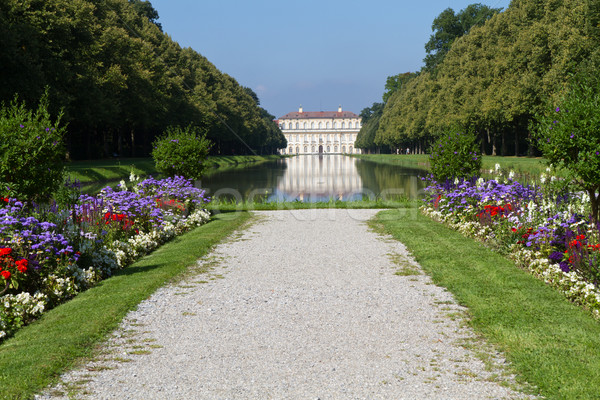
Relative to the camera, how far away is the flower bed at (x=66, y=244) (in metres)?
6.84

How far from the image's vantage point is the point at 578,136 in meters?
8.60

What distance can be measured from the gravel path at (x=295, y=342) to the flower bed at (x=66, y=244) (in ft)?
4.40

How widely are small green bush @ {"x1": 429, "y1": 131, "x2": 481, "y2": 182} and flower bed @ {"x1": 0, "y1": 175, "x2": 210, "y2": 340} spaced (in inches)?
295

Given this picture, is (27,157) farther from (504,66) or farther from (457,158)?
(504,66)

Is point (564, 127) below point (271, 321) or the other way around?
the other way around

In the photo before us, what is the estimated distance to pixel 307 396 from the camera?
4414mm

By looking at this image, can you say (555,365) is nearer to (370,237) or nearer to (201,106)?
(370,237)

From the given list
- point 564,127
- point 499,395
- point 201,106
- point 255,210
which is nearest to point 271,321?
point 499,395

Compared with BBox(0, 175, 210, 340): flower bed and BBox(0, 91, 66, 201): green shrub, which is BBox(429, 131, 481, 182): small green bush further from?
BBox(0, 91, 66, 201): green shrub

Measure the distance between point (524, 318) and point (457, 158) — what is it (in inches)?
398

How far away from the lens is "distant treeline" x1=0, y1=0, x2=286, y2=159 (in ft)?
92.2

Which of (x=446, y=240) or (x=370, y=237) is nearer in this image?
(x=446, y=240)

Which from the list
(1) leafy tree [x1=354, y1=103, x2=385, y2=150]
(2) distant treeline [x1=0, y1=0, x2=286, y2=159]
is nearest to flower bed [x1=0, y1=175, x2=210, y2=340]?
(2) distant treeline [x1=0, y1=0, x2=286, y2=159]

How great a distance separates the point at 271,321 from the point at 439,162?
11085 millimetres
